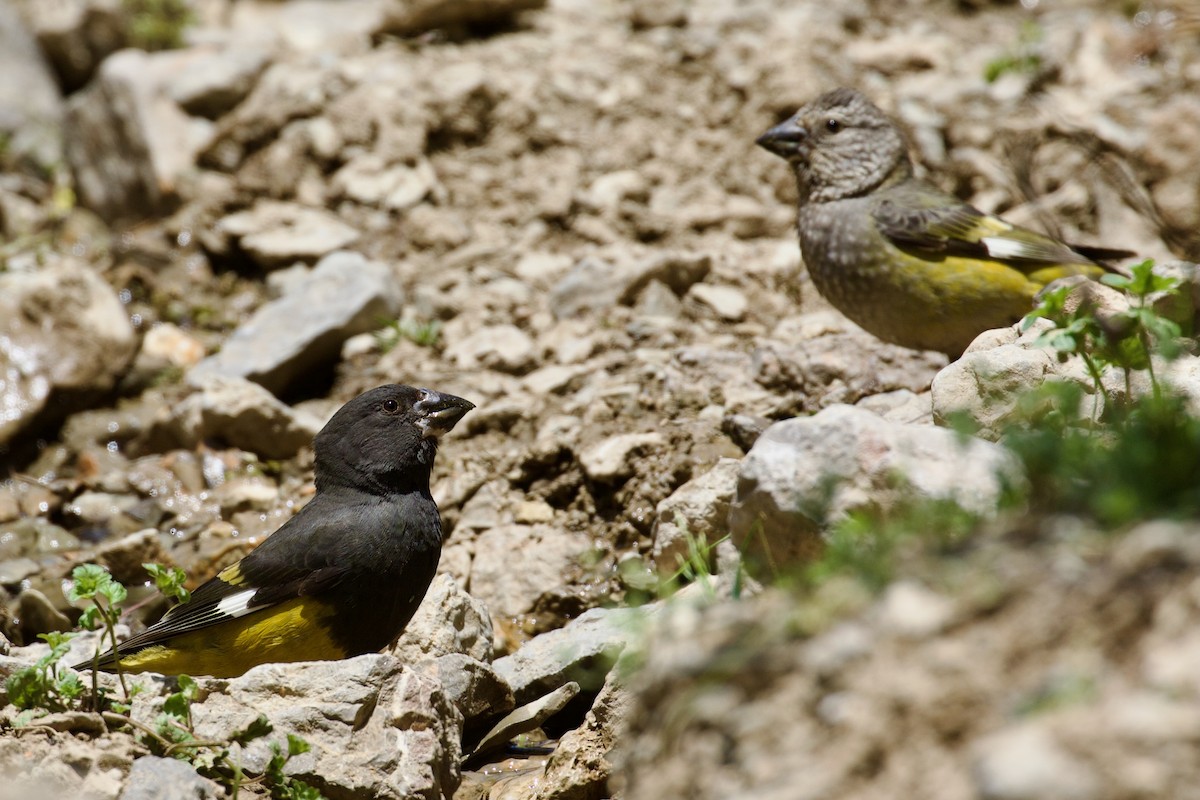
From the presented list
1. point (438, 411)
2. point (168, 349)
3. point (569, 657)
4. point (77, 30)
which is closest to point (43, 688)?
point (569, 657)

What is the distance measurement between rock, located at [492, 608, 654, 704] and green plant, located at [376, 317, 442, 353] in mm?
2767

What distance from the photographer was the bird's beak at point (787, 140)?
21.9 ft

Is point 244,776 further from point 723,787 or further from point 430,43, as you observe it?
point 430,43

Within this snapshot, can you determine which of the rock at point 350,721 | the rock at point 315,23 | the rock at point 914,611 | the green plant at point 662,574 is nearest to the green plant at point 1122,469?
the rock at point 914,611

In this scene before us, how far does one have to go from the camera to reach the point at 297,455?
660cm

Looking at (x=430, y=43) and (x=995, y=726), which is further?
(x=430, y=43)

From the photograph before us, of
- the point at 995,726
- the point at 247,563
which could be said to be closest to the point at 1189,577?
the point at 995,726

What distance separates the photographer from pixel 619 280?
7.11 meters

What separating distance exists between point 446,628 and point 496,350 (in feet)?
8.50

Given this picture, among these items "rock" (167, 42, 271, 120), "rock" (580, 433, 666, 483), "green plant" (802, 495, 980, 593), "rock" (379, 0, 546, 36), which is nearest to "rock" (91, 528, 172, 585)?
"rock" (580, 433, 666, 483)

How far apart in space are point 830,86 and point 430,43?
2.95m

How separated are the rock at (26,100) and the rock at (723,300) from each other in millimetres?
5165

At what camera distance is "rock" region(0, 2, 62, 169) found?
9.41m

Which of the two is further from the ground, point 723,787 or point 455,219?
point 723,787
